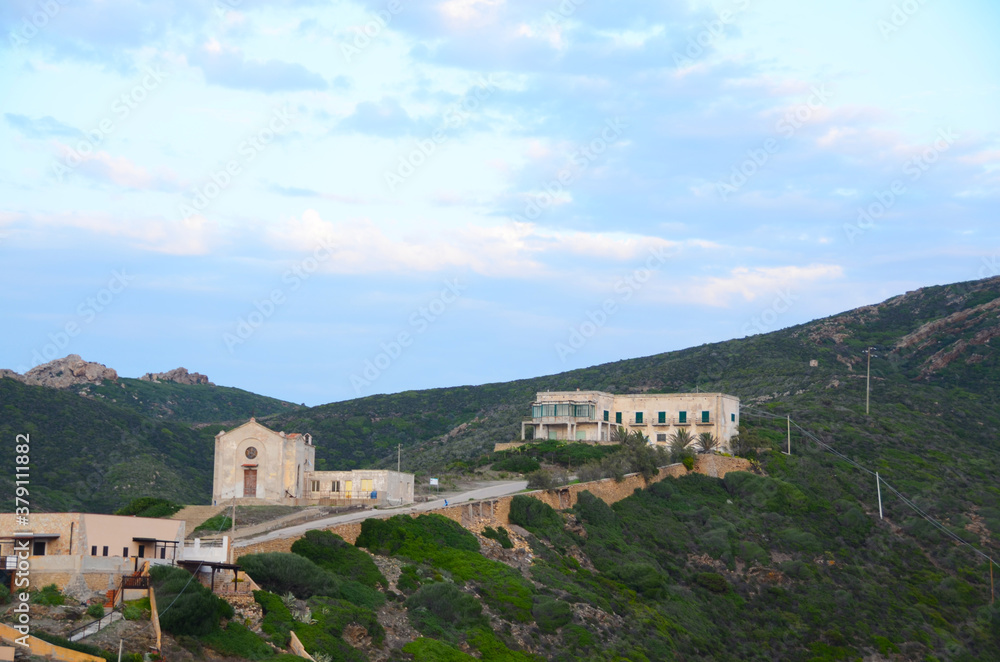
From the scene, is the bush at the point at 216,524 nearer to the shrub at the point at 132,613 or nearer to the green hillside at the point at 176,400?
the shrub at the point at 132,613

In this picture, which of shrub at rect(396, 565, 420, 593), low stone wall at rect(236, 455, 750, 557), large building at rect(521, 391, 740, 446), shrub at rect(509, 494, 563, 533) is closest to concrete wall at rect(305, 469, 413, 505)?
low stone wall at rect(236, 455, 750, 557)

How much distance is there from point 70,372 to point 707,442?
99.0 m

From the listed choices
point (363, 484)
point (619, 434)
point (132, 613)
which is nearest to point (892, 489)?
point (619, 434)

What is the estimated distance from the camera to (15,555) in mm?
38500

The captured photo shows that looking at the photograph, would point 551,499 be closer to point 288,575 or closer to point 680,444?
point 680,444

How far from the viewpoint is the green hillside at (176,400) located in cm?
15982

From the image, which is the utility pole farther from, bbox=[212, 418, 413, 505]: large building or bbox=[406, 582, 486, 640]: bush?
bbox=[406, 582, 486, 640]: bush

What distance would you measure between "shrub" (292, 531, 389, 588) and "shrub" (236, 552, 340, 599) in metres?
2.68

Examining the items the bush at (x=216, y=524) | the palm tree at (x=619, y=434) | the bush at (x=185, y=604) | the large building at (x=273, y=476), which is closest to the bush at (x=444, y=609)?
the bush at (x=185, y=604)

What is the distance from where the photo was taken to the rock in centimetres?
15100

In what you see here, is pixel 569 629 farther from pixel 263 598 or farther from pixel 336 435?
pixel 336 435

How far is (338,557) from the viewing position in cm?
5072

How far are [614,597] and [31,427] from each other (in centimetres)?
7054

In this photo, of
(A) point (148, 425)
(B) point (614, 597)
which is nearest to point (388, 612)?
(B) point (614, 597)
